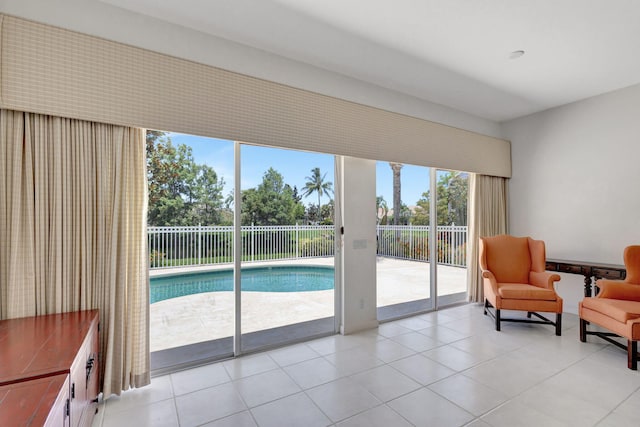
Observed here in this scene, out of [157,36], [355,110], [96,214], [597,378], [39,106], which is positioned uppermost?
[157,36]

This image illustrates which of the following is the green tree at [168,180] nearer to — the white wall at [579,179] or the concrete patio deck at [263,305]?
the concrete patio deck at [263,305]

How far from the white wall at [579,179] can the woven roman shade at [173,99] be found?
87.1 inches

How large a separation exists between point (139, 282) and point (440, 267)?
3951mm

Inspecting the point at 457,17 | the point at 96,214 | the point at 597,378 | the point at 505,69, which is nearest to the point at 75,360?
the point at 96,214

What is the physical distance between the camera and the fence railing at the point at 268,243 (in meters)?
2.77

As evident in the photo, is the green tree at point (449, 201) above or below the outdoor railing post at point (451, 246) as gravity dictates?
above

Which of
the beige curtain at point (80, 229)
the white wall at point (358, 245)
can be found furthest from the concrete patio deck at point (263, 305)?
the beige curtain at point (80, 229)

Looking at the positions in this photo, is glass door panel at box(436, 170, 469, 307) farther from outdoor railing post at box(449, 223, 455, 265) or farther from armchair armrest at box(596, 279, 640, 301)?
armchair armrest at box(596, 279, 640, 301)

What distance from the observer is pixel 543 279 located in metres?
3.68

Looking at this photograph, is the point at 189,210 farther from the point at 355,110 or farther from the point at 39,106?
the point at 355,110

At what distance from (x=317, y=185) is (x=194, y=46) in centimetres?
180

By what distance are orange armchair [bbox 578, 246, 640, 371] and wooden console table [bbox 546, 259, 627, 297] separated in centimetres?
15

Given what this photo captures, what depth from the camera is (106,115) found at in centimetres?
216

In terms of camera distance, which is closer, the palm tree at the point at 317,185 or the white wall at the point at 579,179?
the palm tree at the point at 317,185
